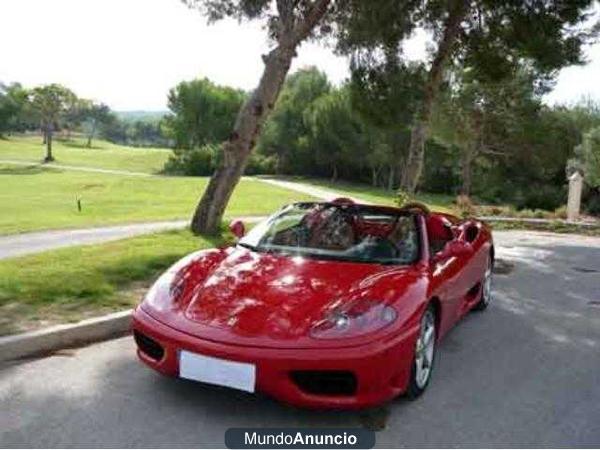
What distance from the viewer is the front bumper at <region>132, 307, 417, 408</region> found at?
354cm

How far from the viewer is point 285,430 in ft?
11.9

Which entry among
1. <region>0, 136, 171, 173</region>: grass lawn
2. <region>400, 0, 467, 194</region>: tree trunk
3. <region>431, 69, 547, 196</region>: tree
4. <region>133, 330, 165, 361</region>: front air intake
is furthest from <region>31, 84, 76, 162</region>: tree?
<region>133, 330, 165, 361</region>: front air intake

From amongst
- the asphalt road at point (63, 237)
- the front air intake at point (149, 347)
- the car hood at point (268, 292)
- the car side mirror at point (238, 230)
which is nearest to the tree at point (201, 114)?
the asphalt road at point (63, 237)

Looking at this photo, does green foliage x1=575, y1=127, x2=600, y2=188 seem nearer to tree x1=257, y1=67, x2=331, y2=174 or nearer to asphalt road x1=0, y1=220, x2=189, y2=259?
asphalt road x1=0, y1=220, x2=189, y2=259

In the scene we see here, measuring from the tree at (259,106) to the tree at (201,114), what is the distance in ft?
199

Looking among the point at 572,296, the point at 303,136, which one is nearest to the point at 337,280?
the point at 572,296

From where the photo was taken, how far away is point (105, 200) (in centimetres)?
3309

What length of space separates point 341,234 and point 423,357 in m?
1.27

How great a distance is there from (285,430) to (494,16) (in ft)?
36.5

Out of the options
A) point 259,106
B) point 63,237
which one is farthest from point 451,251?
point 63,237

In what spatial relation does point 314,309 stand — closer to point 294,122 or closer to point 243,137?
point 243,137

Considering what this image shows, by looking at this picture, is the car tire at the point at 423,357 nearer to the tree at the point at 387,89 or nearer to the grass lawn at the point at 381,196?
the tree at the point at 387,89

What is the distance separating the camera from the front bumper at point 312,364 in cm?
354

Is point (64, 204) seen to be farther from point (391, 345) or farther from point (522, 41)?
point (391, 345)
